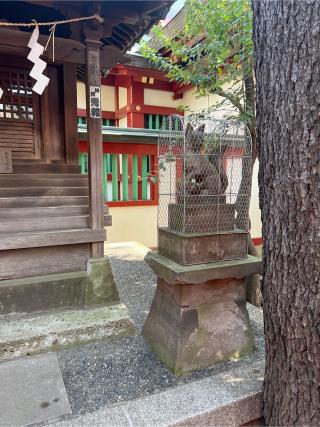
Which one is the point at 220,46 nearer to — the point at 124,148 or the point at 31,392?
the point at 124,148

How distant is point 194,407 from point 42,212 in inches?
88.6

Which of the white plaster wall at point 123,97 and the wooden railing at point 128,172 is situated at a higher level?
the white plaster wall at point 123,97

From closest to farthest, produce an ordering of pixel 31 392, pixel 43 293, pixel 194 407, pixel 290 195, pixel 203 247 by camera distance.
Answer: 1. pixel 290 195
2. pixel 194 407
3. pixel 31 392
4. pixel 203 247
5. pixel 43 293

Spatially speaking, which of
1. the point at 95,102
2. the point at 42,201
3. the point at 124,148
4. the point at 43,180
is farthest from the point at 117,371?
the point at 124,148

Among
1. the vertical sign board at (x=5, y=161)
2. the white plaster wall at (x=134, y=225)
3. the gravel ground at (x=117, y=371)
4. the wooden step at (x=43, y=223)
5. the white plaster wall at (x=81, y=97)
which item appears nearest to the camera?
the gravel ground at (x=117, y=371)

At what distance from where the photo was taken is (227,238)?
2.28 meters

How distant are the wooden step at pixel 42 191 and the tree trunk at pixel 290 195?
2240mm

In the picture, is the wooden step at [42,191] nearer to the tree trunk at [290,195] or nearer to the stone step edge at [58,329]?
the stone step edge at [58,329]

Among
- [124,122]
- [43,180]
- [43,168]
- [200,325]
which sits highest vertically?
[124,122]

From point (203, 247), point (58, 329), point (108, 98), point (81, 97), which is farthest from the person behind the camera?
point (108, 98)

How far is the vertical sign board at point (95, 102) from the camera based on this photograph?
112 inches

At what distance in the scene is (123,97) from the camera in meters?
7.69

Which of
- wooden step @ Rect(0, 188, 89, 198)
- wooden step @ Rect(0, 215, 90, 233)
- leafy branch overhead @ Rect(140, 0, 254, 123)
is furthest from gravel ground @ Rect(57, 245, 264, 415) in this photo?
leafy branch overhead @ Rect(140, 0, 254, 123)

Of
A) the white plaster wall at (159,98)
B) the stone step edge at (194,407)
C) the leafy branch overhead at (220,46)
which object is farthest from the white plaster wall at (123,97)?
the stone step edge at (194,407)
